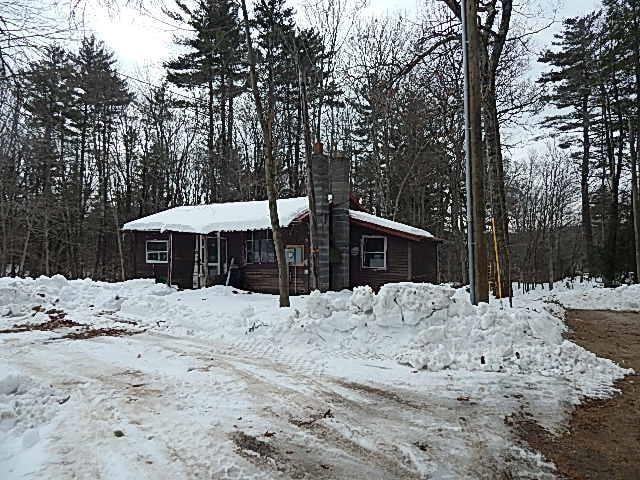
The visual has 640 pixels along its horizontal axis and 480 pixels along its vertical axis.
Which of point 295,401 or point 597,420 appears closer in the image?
point 597,420

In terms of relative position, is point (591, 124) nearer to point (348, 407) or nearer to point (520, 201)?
point (520, 201)

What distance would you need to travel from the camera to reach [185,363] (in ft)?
23.1

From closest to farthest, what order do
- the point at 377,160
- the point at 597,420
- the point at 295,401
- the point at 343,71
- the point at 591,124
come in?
1. the point at 597,420
2. the point at 295,401
3. the point at 343,71
4. the point at 377,160
5. the point at 591,124

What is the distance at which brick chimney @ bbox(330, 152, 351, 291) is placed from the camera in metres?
17.9

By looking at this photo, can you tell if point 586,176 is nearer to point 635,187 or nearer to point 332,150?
point 635,187

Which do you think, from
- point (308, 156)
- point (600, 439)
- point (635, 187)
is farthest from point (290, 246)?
point (635, 187)

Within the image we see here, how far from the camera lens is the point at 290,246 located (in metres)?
18.2

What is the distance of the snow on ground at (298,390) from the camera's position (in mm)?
3834

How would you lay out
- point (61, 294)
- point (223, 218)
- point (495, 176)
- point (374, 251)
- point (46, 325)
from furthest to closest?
point (223, 218) → point (374, 251) → point (495, 176) → point (61, 294) → point (46, 325)

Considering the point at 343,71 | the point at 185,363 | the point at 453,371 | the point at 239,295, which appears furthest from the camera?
the point at 343,71

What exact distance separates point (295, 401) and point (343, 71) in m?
15.9

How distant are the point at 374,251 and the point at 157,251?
9597 mm

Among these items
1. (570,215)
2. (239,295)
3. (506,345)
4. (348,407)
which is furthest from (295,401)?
(570,215)

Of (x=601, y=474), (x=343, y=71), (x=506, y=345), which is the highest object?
(x=343, y=71)
